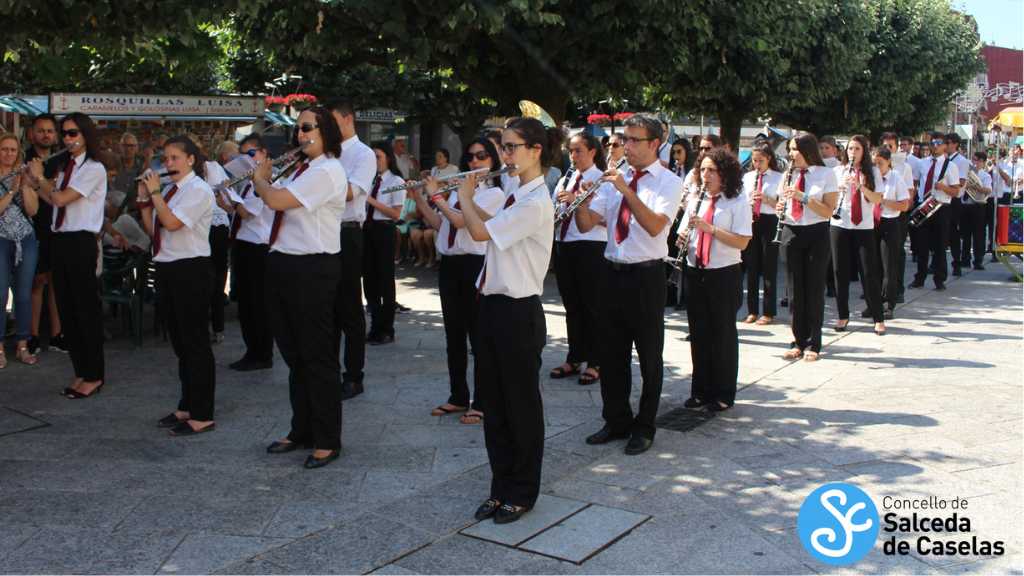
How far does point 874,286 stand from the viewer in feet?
34.1

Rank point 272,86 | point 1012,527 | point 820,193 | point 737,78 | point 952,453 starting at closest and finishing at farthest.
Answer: point 1012,527, point 952,453, point 820,193, point 737,78, point 272,86

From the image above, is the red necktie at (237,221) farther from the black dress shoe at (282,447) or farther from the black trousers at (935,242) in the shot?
the black trousers at (935,242)

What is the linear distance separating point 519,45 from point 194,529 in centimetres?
885

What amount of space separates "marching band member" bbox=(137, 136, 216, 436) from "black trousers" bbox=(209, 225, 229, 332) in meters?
2.34

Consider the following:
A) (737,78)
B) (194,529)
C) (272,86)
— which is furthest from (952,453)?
(272,86)

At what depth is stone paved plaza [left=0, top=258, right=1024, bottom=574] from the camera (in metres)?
4.71

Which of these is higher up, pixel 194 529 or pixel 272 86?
pixel 272 86

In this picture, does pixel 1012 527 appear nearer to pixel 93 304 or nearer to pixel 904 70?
pixel 93 304

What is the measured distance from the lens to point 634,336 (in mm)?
6340

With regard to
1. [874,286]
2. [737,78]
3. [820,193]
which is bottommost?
[874,286]

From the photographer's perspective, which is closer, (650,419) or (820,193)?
(650,419)

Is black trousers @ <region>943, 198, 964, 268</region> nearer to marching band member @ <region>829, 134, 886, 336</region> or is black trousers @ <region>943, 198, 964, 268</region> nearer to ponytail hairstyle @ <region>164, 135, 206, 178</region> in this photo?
marching band member @ <region>829, 134, 886, 336</region>

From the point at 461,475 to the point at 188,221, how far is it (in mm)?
2318

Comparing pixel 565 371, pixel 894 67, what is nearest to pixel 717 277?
pixel 565 371
